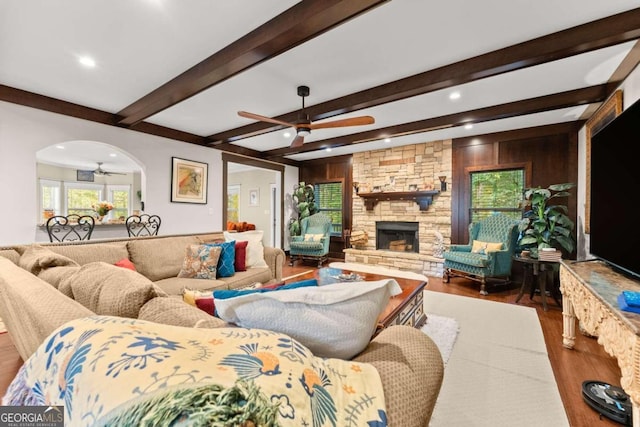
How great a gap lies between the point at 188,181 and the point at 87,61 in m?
2.46

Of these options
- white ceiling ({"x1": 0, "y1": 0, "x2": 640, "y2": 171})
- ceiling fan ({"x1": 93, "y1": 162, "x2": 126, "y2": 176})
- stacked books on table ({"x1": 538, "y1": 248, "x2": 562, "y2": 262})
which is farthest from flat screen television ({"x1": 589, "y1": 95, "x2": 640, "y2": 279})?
ceiling fan ({"x1": 93, "y1": 162, "x2": 126, "y2": 176})

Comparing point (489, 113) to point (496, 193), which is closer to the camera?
point (489, 113)

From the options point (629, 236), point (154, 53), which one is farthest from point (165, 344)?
point (154, 53)

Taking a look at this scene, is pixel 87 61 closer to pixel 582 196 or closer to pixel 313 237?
pixel 313 237

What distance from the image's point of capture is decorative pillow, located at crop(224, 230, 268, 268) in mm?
3288

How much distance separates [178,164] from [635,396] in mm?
5403

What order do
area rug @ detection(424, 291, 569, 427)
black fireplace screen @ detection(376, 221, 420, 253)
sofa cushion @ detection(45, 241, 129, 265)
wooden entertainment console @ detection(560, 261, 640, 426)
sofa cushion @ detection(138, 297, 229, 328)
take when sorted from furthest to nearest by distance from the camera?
black fireplace screen @ detection(376, 221, 420, 253) < sofa cushion @ detection(45, 241, 129, 265) < area rug @ detection(424, 291, 569, 427) < wooden entertainment console @ detection(560, 261, 640, 426) < sofa cushion @ detection(138, 297, 229, 328)

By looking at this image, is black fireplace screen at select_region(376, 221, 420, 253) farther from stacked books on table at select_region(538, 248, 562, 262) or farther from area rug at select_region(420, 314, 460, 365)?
area rug at select_region(420, 314, 460, 365)

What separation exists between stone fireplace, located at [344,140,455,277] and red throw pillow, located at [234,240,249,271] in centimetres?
322

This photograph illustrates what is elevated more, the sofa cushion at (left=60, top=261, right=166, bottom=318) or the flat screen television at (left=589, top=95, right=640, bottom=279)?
the flat screen television at (left=589, top=95, right=640, bottom=279)

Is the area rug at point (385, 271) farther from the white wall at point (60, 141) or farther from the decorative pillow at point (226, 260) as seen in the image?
the white wall at point (60, 141)

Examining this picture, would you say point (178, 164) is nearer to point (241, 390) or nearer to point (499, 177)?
point (241, 390)

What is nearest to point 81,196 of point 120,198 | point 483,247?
point 120,198

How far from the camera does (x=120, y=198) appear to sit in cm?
902
